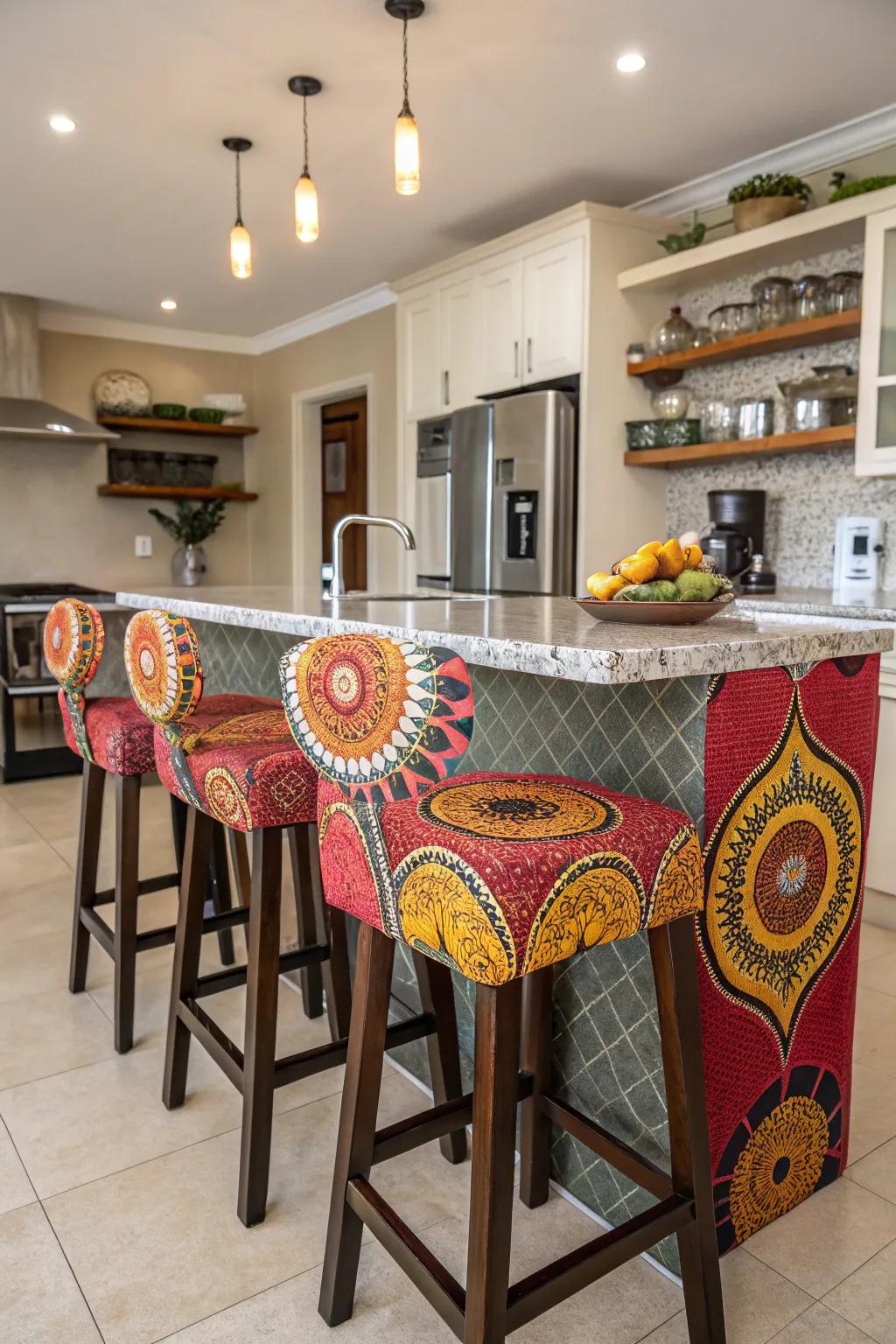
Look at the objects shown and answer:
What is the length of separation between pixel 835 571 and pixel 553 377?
133cm

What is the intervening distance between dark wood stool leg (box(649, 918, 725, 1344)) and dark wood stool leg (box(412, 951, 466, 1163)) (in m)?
0.46

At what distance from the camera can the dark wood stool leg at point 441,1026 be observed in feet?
5.32

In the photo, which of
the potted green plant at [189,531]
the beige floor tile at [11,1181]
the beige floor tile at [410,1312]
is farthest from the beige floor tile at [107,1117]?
the potted green plant at [189,531]

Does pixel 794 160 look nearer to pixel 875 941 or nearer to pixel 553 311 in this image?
pixel 553 311

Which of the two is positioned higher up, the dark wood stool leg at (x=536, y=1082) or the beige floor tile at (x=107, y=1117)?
the dark wood stool leg at (x=536, y=1082)

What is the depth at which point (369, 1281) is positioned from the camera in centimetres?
144

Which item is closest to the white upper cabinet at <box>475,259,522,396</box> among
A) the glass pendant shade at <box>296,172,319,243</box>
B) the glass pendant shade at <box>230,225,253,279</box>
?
the glass pendant shade at <box>230,225,253,279</box>

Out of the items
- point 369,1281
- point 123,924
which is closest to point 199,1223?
point 369,1281

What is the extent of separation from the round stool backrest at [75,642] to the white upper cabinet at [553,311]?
2332mm

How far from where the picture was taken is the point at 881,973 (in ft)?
8.31

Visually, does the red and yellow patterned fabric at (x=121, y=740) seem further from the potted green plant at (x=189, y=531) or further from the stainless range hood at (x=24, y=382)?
the potted green plant at (x=189, y=531)

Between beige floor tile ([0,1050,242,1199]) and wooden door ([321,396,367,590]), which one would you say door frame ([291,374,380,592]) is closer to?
wooden door ([321,396,367,590])

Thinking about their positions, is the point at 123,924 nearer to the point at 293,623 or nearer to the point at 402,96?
the point at 293,623

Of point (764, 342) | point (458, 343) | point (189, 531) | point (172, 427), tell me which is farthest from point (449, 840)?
point (189, 531)
